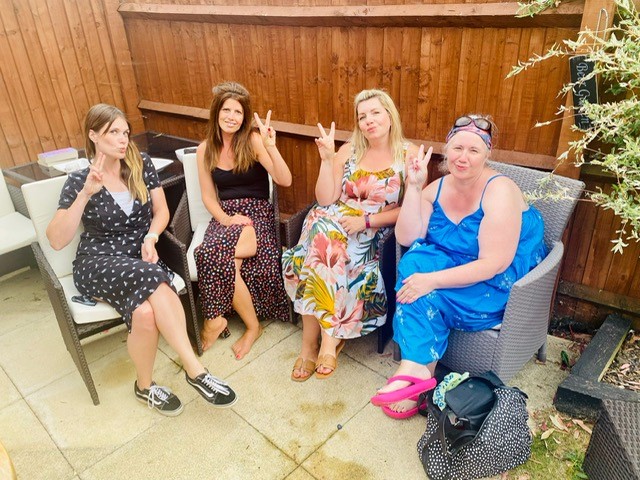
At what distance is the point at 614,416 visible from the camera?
1.73 m

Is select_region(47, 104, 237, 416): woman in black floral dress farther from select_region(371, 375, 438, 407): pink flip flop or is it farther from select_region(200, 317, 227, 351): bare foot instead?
select_region(371, 375, 438, 407): pink flip flop

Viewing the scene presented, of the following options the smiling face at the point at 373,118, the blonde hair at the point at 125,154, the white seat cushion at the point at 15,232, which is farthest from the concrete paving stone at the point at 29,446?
the smiling face at the point at 373,118

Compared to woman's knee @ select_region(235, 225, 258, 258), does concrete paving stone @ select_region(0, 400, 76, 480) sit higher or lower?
lower

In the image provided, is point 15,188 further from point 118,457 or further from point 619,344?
point 619,344

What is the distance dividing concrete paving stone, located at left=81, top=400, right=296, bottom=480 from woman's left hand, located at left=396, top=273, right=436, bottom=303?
89 centimetres

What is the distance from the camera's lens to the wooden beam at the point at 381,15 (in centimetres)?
236

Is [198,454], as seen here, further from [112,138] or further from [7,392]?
Answer: [112,138]

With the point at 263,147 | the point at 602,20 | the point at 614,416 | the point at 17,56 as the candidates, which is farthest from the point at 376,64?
the point at 17,56

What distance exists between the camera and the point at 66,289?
255cm

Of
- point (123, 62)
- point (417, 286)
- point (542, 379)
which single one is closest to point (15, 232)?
point (123, 62)

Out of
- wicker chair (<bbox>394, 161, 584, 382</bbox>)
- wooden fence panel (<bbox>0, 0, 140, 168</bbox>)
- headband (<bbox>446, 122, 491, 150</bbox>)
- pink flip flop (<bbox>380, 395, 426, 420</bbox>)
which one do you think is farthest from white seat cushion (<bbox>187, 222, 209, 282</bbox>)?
wooden fence panel (<bbox>0, 0, 140, 168</bbox>)

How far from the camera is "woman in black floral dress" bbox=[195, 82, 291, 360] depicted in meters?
2.83

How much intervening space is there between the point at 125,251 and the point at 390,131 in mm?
1557

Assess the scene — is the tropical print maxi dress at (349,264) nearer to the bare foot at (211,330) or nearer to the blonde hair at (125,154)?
the bare foot at (211,330)
